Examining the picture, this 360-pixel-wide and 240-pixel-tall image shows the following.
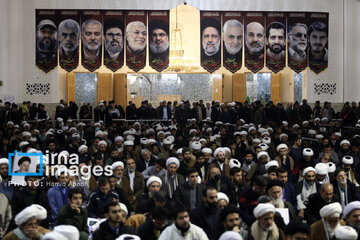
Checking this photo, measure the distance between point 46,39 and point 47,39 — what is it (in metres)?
0.04

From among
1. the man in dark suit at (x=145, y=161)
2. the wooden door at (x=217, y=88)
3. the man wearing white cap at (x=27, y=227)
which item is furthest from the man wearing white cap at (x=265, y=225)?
the wooden door at (x=217, y=88)

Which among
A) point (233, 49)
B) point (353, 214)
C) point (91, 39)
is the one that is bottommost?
point (353, 214)

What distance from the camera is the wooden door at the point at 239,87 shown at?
1083 inches

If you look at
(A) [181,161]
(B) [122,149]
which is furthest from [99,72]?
(A) [181,161]

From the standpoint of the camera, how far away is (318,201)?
8102 millimetres

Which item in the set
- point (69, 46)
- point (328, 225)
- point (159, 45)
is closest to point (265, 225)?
point (328, 225)

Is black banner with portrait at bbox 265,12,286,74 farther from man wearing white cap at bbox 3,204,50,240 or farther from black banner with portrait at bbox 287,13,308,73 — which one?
man wearing white cap at bbox 3,204,50,240

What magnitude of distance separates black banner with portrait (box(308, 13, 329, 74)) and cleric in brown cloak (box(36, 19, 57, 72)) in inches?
389

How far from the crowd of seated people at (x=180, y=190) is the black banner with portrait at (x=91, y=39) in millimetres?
5848

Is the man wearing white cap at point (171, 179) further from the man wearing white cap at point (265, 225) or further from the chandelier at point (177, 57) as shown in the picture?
the chandelier at point (177, 57)

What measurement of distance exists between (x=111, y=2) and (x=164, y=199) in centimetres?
1968

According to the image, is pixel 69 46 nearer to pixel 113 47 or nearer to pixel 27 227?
pixel 113 47

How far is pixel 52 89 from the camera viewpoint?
25578 mm

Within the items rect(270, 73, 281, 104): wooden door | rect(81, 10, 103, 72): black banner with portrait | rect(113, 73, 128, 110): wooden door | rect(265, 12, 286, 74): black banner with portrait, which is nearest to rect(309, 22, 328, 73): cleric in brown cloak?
rect(265, 12, 286, 74): black banner with portrait
